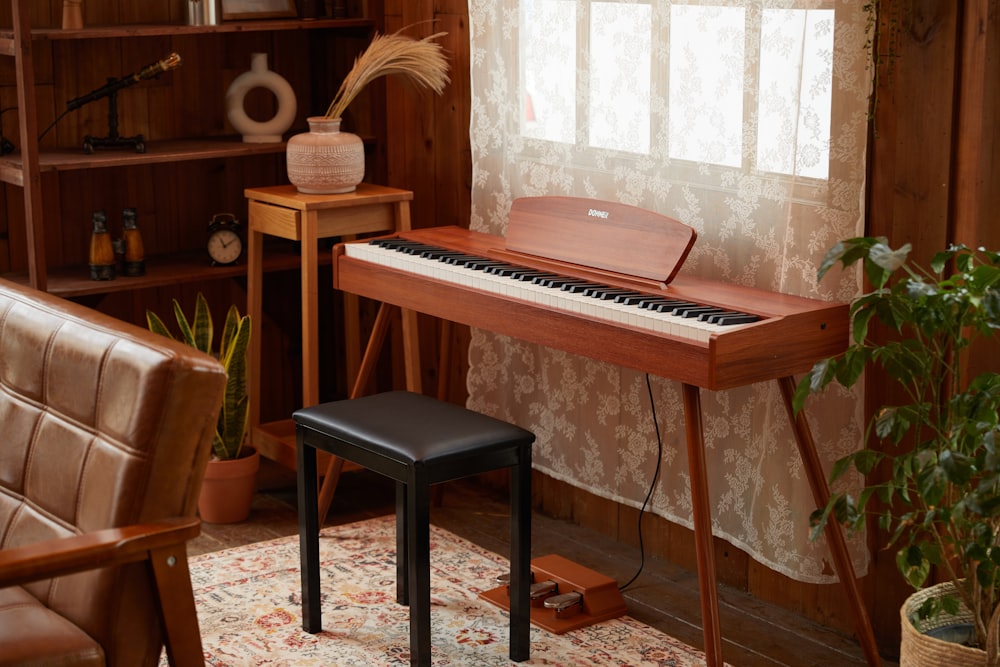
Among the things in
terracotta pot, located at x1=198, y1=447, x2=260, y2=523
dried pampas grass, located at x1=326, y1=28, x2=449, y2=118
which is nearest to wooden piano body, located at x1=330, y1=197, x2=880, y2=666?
terracotta pot, located at x1=198, y1=447, x2=260, y2=523

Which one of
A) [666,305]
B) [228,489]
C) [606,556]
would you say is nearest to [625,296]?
[666,305]

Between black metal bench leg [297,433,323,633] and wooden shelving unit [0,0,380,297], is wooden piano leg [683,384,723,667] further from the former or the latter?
wooden shelving unit [0,0,380,297]

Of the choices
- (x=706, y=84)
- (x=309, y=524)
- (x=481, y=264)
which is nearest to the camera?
(x=309, y=524)

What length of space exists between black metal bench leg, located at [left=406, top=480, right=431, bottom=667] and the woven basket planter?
0.96m

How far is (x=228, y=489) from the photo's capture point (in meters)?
4.09

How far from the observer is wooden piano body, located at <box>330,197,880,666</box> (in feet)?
9.50

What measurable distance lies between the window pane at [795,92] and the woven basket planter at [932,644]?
983 millimetres

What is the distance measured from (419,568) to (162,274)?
176 centimetres

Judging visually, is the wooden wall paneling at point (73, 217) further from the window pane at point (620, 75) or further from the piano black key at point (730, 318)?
the piano black key at point (730, 318)

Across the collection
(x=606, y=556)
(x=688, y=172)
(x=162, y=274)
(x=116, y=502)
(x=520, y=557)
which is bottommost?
(x=606, y=556)

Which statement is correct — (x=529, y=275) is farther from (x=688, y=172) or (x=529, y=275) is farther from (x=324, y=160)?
(x=324, y=160)

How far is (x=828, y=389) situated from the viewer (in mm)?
3180

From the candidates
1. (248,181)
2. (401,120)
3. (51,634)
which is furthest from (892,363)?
(248,181)

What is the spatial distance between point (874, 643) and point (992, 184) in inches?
41.1
